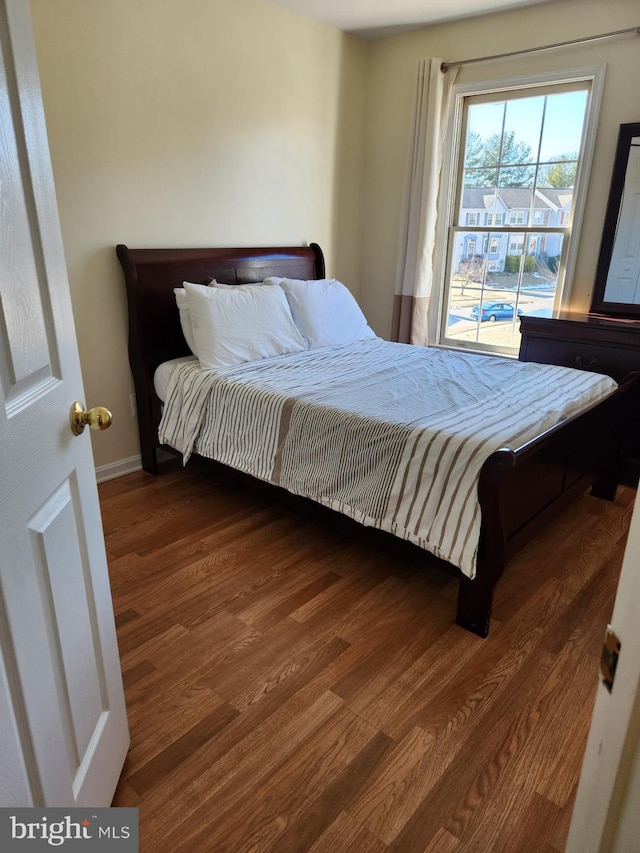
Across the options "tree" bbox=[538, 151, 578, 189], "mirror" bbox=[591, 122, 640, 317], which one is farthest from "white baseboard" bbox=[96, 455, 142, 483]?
"tree" bbox=[538, 151, 578, 189]

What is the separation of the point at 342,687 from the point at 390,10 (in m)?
3.85

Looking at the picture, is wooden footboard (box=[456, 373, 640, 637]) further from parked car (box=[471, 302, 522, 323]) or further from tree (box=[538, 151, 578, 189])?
tree (box=[538, 151, 578, 189])

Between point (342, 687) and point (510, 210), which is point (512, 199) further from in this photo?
point (342, 687)

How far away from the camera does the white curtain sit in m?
3.76

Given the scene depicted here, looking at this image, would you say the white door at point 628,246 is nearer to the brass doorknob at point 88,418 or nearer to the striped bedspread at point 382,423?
the striped bedspread at point 382,423

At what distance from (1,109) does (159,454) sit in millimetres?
2693

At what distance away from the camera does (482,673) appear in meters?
1.79

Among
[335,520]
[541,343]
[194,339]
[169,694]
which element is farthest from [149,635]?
[541,343]

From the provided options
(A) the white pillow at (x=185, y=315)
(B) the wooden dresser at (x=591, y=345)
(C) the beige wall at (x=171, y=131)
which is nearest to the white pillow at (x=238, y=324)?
(A) the white pillow at (x=185, y=315)

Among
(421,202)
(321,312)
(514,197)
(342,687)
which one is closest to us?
(342,687)

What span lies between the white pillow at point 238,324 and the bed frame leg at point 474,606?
1.66m

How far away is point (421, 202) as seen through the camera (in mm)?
3939

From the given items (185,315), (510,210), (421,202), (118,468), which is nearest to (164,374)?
(185,315)

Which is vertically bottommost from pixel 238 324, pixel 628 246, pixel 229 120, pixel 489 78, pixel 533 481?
pixel 533 481
